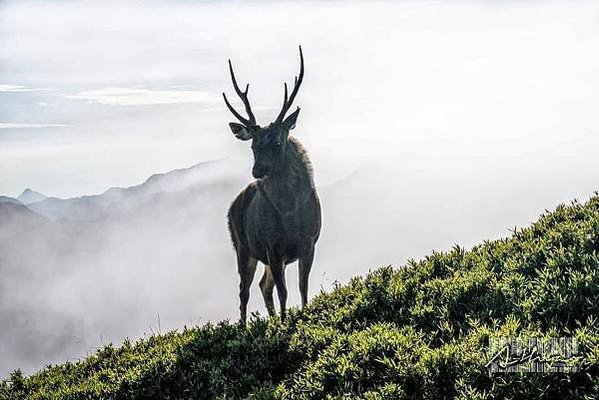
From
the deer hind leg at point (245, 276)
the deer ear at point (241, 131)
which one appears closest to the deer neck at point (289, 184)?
the deer ear at point (241, 131)

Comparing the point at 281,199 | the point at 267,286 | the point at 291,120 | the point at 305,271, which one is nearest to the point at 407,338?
the point at 305,271

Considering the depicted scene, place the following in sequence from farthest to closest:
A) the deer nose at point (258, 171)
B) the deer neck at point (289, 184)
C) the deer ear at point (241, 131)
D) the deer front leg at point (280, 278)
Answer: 1. the deer ear at point (241, 131)
2. the deer neck at point (289, 184)
3. the deer front leg at point (280, 278)
4. the deer nose at point (258, 171)

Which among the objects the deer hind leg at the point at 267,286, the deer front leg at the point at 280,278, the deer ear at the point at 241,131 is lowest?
the deer hind leg at the point at 267,286

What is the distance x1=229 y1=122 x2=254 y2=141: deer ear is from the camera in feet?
49.2

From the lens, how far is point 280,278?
47.5 ft

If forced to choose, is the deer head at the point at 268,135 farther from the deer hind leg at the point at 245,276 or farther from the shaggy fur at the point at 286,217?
the deer hind leg at the point at 245,276

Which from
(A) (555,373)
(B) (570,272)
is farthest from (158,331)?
(A) (555,373)

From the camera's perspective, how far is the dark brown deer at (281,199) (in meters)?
14.4

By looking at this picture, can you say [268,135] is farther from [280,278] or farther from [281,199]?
[280,278]

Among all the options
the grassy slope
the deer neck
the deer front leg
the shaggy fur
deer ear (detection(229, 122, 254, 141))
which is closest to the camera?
the grassy slope

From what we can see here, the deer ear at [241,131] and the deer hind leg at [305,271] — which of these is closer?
the deer hind leg at [305,271]
